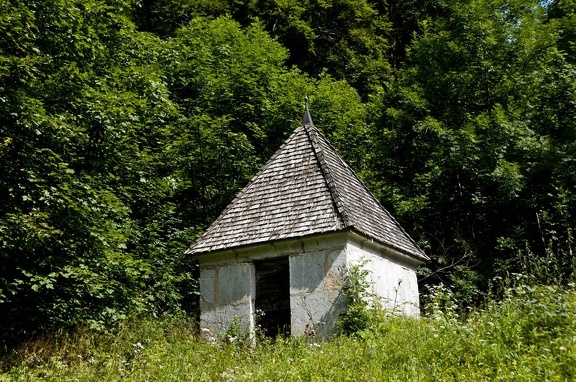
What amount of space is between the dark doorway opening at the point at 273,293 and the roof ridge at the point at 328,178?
1.31 m

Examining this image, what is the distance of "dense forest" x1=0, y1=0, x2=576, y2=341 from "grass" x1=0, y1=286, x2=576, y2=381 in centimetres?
95

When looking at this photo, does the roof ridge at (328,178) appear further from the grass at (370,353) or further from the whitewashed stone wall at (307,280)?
the grass at (370,353)

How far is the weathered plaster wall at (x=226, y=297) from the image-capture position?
836 centimetres

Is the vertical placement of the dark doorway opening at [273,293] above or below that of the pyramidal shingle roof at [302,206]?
below

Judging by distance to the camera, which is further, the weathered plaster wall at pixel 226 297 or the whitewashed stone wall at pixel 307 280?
the weathered plaster wall at pixel 226 297

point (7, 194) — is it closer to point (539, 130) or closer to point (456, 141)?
point (456, 141)

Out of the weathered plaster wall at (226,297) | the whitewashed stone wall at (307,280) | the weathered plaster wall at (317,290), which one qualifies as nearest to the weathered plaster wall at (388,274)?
the whitewashed stone wall at (307,280)

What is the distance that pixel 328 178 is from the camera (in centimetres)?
878

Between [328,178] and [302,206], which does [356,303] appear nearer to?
[302,206]

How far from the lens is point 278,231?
830 centimetres

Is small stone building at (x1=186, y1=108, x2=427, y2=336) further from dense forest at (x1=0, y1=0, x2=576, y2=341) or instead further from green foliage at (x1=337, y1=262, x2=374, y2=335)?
dense forest at (x1=0, y1=0, x2=576, y2=341)

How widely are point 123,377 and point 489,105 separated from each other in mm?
12008

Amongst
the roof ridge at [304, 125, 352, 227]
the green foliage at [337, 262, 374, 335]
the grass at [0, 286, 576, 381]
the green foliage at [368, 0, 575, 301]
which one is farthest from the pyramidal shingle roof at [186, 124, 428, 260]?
the green foliage at [368, 0, 575, 301]

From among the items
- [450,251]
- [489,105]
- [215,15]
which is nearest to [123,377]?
[450,251]
